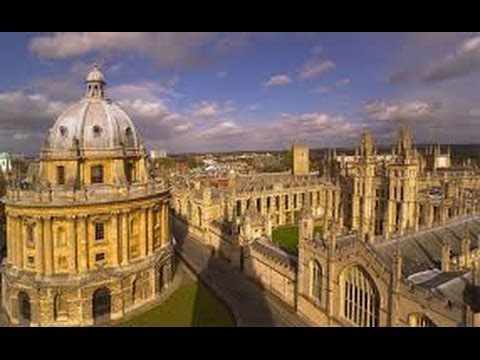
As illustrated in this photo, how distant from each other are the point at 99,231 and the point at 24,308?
24.9 feet

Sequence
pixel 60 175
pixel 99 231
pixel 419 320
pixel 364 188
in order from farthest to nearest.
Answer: pixel 364 188
pixel 60 175
pixel 99 231
pixel 419 320

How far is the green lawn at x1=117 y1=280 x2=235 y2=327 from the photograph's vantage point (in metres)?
27.1

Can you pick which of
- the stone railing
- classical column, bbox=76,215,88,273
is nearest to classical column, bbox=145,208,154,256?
the stone railing

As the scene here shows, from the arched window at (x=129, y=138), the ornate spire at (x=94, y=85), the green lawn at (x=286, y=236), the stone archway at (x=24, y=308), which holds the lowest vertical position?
the stone archway at (x=24, y=308)

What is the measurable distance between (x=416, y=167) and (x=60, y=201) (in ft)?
114

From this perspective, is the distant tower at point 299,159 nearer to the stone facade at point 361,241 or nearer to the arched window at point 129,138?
the stone facade at point 361,241

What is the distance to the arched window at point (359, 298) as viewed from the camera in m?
21.5

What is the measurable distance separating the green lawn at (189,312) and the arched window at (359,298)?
7.79 metres

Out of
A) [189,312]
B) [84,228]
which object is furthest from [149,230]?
[189,312]

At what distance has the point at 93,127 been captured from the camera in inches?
1238

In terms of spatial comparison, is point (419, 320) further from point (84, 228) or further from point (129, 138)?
point (129, 138)

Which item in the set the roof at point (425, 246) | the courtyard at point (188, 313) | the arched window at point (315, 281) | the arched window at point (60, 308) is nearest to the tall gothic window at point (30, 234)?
the arched window at point (60, 308)

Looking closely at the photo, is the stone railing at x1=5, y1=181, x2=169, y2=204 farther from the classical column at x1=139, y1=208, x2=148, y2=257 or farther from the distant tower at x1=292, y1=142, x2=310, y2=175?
the distant tower at x1=292, y1=142, x2=310, y2=175
